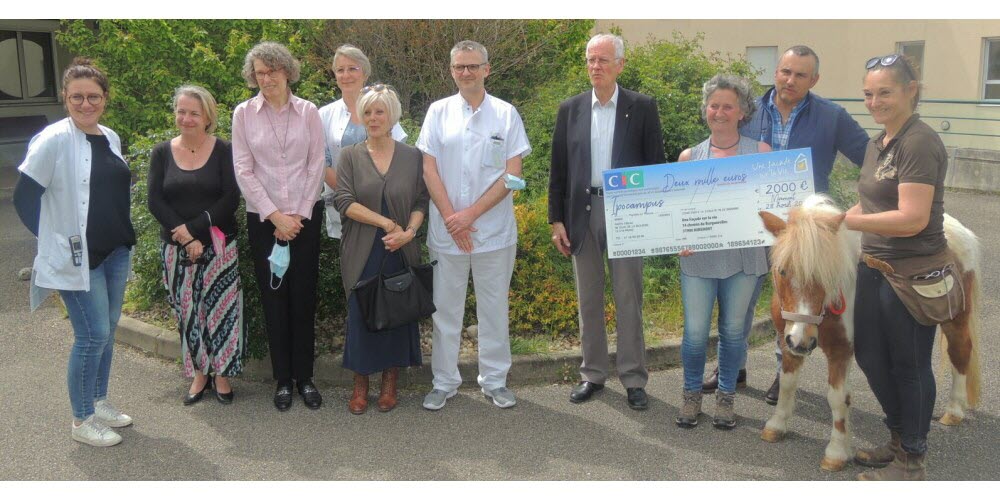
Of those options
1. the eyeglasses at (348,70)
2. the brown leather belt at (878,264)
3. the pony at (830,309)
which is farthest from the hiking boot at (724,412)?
the eyeglasses at (348,70)

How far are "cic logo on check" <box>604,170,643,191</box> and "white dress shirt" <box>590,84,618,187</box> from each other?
0.83 feet

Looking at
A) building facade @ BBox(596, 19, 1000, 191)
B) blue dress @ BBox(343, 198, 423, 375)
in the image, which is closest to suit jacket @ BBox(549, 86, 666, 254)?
blue dress @ BBox(343, 198, 423, 375)

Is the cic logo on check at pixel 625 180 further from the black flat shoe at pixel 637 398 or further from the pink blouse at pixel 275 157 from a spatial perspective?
the pink blouse at pixel 275 157

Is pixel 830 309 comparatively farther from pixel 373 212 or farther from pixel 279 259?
pixel 279 259

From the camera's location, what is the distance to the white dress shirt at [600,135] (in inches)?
209

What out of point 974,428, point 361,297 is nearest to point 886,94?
point 974,428

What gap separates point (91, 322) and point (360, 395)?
1637mm

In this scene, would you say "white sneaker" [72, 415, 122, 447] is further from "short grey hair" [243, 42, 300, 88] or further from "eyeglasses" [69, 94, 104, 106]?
"short grey hair" [243, 42, 300, 88]

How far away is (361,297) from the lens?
528cm

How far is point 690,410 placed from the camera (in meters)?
5.11

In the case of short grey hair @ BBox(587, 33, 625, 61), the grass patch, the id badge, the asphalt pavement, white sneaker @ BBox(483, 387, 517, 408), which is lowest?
the asphalt pavement

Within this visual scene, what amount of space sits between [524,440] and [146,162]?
3.85 meters

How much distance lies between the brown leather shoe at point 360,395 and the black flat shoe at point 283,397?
0.38 m

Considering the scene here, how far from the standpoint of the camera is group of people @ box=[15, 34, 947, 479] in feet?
15.8
